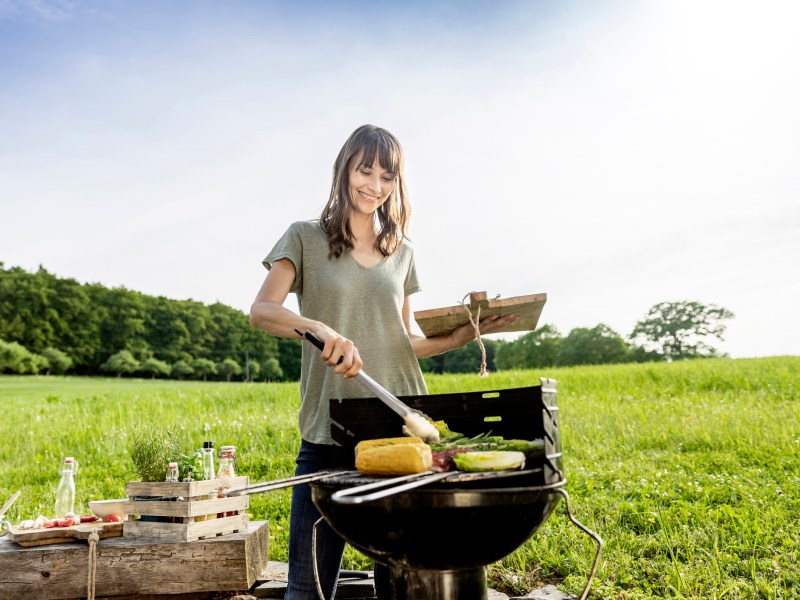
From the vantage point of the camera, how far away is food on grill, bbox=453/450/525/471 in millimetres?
1729

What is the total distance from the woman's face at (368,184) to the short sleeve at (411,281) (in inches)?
11.8

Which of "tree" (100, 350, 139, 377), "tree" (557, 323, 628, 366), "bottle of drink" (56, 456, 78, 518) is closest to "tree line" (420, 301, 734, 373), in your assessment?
"tree" (557, 323, 628, 366)

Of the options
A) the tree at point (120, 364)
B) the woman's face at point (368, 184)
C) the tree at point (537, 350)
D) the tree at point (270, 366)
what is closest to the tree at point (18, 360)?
the tree at point (120, 364)

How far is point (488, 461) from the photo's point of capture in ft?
5.70

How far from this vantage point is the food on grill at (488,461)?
173 centimetres

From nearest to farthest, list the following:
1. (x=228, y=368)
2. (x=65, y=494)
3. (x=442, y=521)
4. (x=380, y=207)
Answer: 1. (x=442, y=521)
2. (x=380, y=207)
3. (x=65, y=494)
4. (x=228, y=368)

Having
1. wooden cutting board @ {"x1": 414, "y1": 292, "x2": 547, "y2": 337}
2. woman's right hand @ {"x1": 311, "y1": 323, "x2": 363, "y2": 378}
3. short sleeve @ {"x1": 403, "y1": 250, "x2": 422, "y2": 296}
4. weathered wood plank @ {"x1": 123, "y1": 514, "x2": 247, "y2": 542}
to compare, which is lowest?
weathered wood plank @ {"x1": 123, "y1": 514, "x2": 247, "y2": 542}

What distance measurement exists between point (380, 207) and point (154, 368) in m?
45.4

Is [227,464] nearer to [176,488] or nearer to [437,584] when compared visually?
[176,488]

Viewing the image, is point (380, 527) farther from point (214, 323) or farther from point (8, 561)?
point (214, 323)

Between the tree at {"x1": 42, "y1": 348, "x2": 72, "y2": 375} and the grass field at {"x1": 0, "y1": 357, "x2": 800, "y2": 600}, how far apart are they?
31103 mm

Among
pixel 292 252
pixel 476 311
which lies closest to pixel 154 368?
pixel 292 252

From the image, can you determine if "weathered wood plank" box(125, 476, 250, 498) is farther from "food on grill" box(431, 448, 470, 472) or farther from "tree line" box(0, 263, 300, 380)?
"tree line" box(0, 263, 300, 380)

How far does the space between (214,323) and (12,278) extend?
43.7 feet
